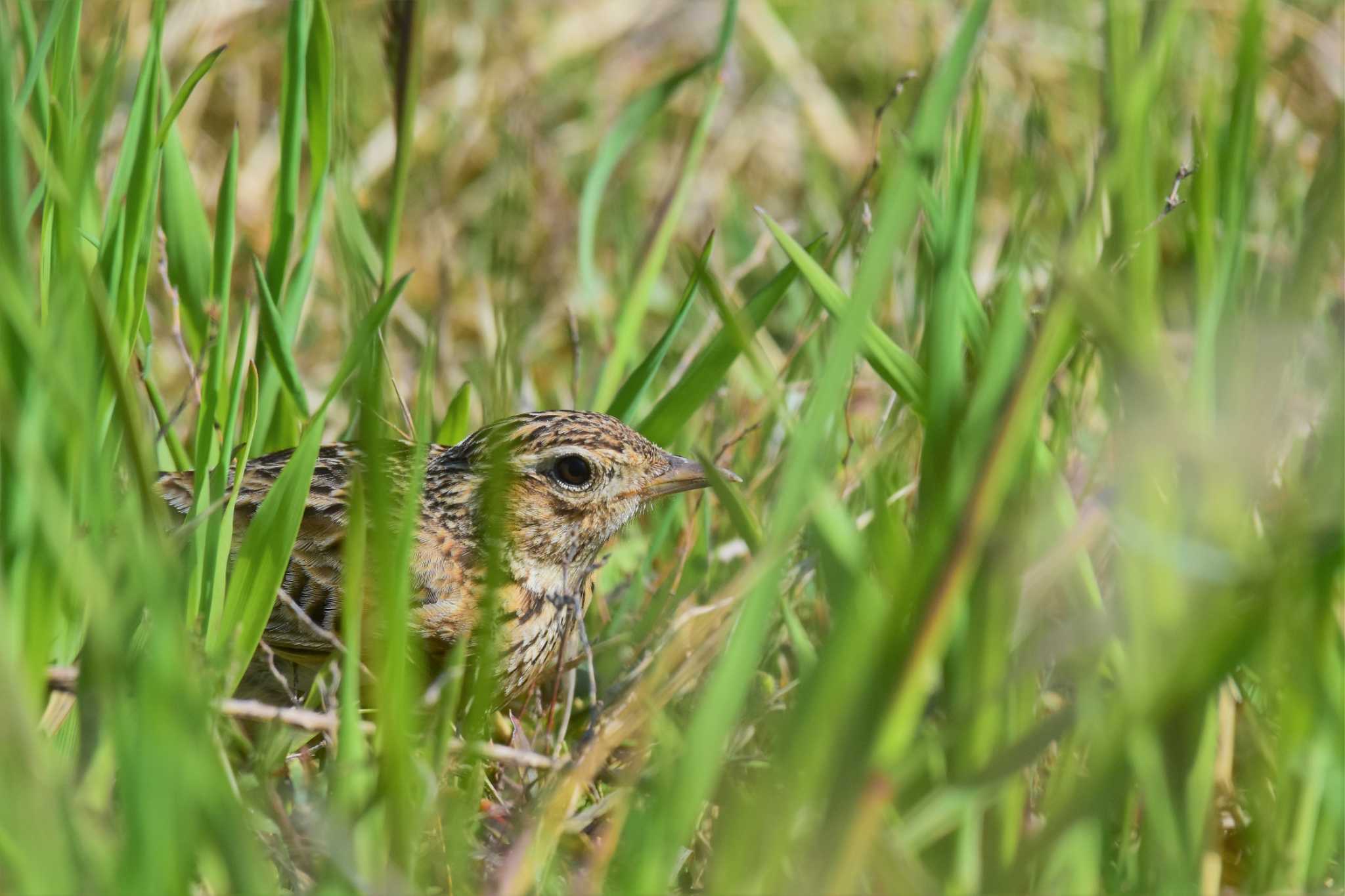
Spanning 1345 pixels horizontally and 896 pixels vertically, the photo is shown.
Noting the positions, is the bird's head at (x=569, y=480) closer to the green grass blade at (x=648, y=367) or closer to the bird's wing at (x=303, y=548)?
the green grass blade at (x=648, y=367)

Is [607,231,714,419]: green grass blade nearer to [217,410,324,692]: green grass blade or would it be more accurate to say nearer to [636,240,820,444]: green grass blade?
[636,240,820,444]: green grass blade

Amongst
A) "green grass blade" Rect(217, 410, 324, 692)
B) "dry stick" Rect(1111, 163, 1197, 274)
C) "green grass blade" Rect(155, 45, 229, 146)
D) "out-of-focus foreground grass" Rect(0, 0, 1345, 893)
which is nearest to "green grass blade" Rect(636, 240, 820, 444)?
"out-of-focus foreground grass" Rect(0, 0, 1345, 893)

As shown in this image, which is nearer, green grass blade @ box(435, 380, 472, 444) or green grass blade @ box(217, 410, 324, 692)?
green grass blade @ box(217, 410, 324, 692)

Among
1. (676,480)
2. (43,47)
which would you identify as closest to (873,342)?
(676,480)

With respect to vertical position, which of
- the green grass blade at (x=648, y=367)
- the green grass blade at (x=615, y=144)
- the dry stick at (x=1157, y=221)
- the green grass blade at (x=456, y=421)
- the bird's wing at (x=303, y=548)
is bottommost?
the bird's wing at (x=303, y=548)

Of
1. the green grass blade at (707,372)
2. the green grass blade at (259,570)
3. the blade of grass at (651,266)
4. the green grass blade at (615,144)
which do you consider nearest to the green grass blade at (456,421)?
the blade of grass at (651,266)

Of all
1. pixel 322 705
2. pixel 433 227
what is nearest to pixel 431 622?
pixel 322 705

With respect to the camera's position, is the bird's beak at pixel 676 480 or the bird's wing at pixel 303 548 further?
the bird's beak at pixel 676 480

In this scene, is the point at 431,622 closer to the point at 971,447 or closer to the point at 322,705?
the point at 322,705
